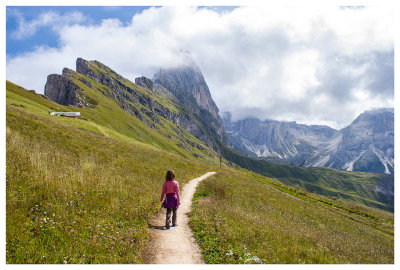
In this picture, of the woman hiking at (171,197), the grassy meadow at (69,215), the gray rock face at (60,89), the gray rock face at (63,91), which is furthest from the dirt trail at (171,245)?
the gray rock face at (60,89)

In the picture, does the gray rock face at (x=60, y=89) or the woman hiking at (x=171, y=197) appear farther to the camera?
the gray rock face at (x=60, y=89)

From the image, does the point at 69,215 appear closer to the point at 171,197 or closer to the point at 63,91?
the point at 171,197

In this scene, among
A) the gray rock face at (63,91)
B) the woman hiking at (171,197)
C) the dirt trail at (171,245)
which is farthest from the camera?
the gray rock face at (63,91)

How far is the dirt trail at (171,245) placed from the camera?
8102 mm

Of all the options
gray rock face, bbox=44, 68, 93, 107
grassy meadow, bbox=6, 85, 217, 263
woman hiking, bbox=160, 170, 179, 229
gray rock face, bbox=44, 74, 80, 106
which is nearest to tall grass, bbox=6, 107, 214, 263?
grassy meadow, bbox=6, 85, 217, 263

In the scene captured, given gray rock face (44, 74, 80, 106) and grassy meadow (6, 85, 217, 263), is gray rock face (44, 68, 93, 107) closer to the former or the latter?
gray rock face (44, 74, 80, 106)

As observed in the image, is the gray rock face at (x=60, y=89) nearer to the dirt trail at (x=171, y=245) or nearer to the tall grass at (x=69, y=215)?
the tall grass at (x=69, y=215)

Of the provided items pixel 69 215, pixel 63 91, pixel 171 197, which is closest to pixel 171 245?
pixel 171 197

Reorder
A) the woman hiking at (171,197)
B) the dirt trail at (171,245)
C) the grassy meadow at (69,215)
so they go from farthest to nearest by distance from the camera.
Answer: the woman hiking at (171,197), the dirt trail at (171,245), the grassy meadow at (69,215)

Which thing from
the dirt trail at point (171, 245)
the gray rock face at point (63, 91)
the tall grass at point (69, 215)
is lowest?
the dirt trail at point (171, 245)

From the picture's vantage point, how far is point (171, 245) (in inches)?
366

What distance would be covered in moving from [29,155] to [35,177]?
10.5 feet

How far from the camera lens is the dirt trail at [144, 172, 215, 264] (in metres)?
8.10
